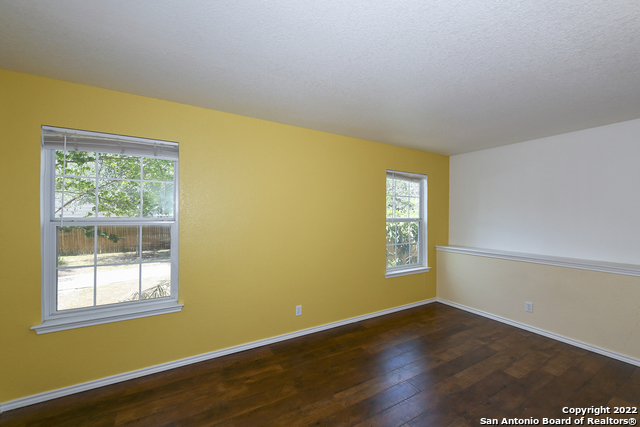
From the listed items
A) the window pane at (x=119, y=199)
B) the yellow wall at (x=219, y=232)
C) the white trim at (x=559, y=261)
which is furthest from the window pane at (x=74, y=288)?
the white trim at (x=559, y=261)

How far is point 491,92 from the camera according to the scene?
7.48 ft

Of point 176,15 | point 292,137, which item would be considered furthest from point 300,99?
point 176,15

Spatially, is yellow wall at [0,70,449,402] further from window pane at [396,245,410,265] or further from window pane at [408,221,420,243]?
window pane at [408,221,420,243]

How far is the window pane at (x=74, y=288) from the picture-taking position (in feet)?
7.23

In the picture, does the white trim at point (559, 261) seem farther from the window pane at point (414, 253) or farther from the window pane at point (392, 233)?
the window pane at point (392, 233)

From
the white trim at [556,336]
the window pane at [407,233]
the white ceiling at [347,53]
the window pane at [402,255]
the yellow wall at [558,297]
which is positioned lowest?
the white trim at [556,336]

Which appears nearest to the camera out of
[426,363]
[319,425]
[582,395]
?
[319,425]

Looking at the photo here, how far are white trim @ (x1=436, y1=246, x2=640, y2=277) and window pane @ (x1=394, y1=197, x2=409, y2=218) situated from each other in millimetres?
947

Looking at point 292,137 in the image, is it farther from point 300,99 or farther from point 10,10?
point 10,10

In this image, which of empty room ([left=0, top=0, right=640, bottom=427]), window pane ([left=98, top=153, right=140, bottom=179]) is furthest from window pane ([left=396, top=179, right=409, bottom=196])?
window pane ([left=98, top=153, right=140, bottom=179])

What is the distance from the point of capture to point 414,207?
443cm

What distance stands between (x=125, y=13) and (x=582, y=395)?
4066 millimetres

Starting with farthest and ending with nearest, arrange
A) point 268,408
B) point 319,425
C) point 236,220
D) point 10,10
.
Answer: point 236,220 < point 268,408 < point 319,425 < point 10,10

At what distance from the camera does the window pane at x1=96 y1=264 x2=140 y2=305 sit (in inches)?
92.0
